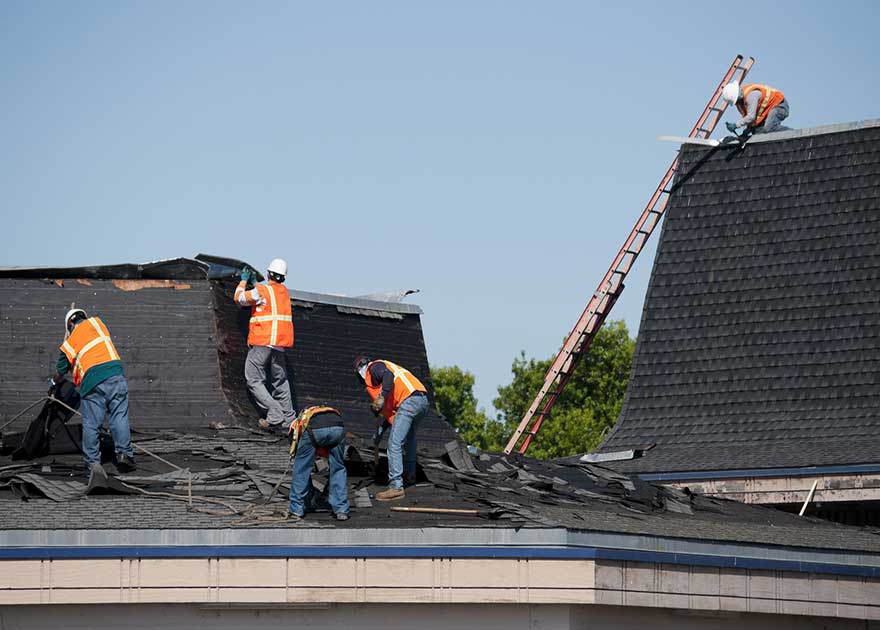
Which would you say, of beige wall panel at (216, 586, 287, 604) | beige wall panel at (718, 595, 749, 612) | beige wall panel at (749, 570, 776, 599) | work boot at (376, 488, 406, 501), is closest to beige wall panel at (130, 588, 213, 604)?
beige wall panel at (216, 586, 287, 604)

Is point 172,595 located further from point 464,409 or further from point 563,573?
point 464,409

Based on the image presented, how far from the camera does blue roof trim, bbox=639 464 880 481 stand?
22453 millimetres

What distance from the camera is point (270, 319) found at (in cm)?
2064

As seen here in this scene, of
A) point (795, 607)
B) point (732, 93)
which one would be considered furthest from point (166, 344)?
point (732, 93)

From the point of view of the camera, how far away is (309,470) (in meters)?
15.2

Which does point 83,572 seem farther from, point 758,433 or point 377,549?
point 758,433

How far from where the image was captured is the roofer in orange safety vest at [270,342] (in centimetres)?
2058

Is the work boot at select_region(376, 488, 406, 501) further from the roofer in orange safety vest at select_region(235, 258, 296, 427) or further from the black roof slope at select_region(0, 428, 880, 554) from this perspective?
the roofer in orange safety vest at select_region(235, 258, 296, 427)

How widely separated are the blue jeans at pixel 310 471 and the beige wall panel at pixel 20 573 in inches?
97.7

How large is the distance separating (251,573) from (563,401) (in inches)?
1855

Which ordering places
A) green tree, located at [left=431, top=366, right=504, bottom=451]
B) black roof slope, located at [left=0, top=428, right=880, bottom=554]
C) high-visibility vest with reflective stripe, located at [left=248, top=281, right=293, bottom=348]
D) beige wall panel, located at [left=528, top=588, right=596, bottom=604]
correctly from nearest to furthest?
1. beige wall panel, located at [left=528, top=588, right=596, bottom=604]
2. black roof slope, located at [left=0, top=428, right=880, bottom=554]
3. high-visibility vest with reflective stripe, located at [left=248, top=281, right=293, bottom=348]
4. green tree, located at [left=431, top=366, right=504, bottom=451]

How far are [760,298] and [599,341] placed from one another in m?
33.8

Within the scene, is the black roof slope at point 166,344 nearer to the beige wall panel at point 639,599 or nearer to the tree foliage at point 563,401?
the beige wall panel at point 639,599

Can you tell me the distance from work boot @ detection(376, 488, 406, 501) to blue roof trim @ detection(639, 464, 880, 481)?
8369mm
